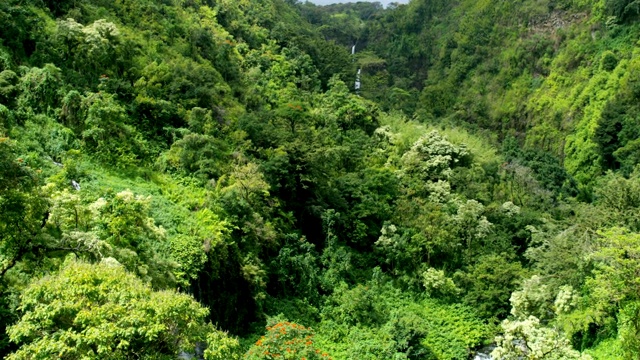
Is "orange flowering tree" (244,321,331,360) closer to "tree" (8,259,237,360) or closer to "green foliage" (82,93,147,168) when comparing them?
"tree" (8,259,237,360)

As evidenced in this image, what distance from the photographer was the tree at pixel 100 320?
804cm

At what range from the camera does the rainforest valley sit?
10.2m

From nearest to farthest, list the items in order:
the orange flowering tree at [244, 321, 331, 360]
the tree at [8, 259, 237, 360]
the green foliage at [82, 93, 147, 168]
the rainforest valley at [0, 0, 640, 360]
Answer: the tree at [8, 259, 237, 360], the rainforest valley at [0, 0, 640, 360], the orange flowering tree at [244, 321, 331, 360], the green foliage at [82, 93, 147, 168]

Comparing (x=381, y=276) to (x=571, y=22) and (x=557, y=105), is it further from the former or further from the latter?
(x=571, y=22)

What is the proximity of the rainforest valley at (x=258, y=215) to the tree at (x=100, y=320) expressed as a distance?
4cm

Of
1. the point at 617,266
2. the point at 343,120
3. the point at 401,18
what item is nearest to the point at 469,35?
the point at 401,18

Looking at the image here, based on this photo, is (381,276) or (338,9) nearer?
(381,276)

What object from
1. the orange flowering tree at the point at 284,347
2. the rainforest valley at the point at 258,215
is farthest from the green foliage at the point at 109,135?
the orange flowering tree at the point at 284,347

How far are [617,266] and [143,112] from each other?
19.7 metres

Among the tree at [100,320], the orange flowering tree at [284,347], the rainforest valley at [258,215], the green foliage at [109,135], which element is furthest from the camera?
the green foliage at [109,135]

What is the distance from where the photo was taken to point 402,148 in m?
35.8

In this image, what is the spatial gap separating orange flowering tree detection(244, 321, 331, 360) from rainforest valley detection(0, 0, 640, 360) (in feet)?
0.21

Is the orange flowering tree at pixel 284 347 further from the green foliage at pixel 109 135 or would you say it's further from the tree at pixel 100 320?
the green foliage at pixel 109 135

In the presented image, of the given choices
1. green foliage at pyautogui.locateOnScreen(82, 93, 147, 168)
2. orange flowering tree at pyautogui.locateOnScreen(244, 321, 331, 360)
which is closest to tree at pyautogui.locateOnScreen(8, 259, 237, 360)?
orange flowering tree at pyautogui.locateOnScreen(244, 321, 331, 360)
